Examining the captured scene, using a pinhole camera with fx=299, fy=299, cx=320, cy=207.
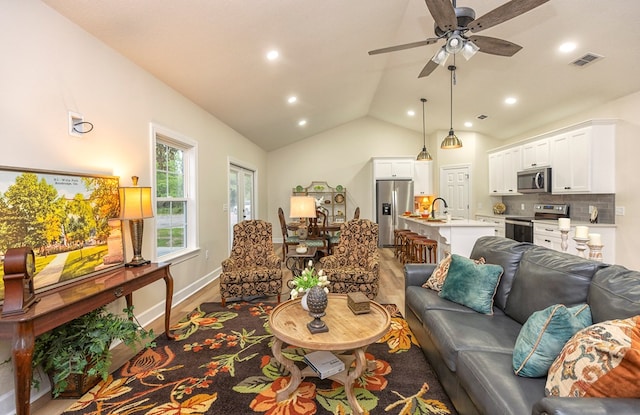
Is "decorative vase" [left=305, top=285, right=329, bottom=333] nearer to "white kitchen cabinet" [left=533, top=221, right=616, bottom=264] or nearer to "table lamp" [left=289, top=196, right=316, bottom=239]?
"table lamp" [left=289, top=196, right=316, bottom=239]

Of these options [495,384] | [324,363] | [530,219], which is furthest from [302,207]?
[530,219]

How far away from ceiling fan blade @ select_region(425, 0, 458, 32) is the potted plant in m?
3.10

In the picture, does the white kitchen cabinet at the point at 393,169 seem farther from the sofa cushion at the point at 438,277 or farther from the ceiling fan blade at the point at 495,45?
the sofa cushion at the point at 438,277

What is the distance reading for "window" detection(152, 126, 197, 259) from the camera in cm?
362

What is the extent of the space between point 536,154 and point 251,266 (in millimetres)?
5338

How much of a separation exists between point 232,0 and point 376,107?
5.57m

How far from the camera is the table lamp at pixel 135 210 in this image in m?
2.58

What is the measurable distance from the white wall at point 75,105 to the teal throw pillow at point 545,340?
2.92 meters

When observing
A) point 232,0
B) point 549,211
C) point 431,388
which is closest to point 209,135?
point 232,0

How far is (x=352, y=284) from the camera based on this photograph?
3.64 meters

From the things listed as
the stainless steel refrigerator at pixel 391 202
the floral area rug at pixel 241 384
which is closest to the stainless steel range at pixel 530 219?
the stainless steel refrigerator at pixel 391 202

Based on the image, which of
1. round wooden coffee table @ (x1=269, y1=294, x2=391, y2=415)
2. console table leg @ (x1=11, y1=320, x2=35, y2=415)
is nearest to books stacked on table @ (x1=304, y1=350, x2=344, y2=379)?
round wooden coffee table @ (x1=269, y1=294, x2=391, y2=415)

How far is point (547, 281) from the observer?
1.90 m

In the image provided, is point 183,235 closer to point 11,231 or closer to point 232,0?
point 11,231
